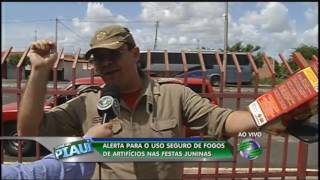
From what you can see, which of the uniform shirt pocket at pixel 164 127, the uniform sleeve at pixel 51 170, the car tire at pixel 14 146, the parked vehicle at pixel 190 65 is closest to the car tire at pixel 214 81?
the parked vehicle at pixel 190 65

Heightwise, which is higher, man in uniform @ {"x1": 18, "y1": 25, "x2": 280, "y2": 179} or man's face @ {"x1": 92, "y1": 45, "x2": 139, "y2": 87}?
man's face @ {"x1": 92, "y1": 45, "x2": 139, "y2": 87}

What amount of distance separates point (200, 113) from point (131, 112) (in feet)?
1.06

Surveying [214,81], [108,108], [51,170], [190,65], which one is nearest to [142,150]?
[51,170]

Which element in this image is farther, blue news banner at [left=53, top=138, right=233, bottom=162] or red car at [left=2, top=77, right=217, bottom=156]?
red car at [left=2, top=77, right=217, bottom=156]

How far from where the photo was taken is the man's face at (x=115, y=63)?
2.04 metres

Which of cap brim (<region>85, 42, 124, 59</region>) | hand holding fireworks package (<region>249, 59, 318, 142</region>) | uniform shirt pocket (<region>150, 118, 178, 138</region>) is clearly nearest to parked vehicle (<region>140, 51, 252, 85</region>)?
uniform shirt pocket (<region>150, 118, 178, 138</region>)

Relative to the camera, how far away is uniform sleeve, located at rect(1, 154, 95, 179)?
142 cm

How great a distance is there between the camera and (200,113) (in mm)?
2270

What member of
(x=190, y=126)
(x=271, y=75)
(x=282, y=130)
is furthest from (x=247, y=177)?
(x=282, y=130)

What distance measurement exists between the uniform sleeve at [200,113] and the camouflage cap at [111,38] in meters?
0.39

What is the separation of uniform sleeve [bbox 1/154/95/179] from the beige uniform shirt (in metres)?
0.54

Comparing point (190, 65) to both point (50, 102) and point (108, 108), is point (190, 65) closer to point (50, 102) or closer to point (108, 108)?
point (50, 102)

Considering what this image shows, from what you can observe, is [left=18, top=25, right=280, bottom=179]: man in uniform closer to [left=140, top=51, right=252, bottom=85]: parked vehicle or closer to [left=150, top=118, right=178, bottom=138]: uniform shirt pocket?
[left=150, top=118, right=178, bottom=138]: uniform shirt pocket

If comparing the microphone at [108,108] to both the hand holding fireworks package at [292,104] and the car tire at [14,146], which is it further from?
the car tire at [14,146]
